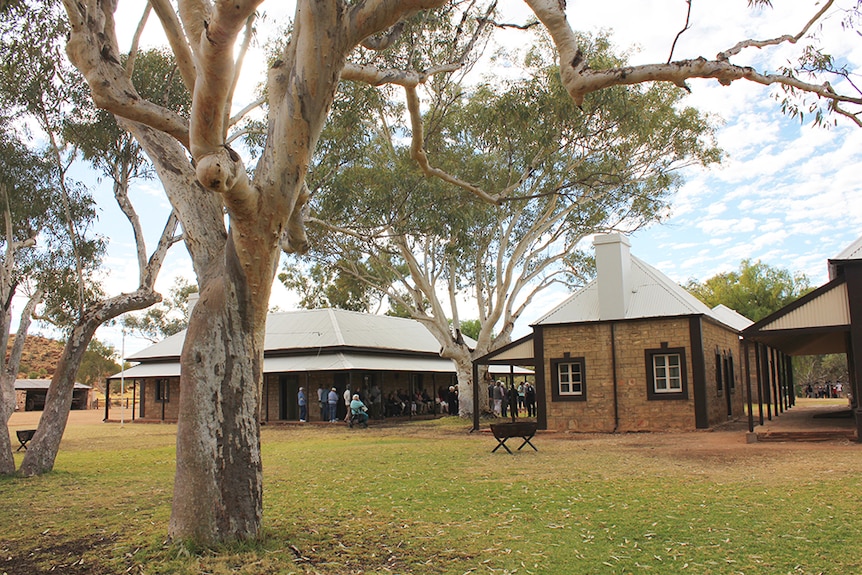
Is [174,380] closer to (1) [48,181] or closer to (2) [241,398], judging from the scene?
(1) [48,181]

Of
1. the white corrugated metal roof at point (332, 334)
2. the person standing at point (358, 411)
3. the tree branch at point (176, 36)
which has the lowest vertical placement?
the person standing at point (358, 411)

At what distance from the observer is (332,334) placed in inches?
1094

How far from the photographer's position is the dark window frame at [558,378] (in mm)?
18750

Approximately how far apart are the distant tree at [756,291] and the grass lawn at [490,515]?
34.5 meters

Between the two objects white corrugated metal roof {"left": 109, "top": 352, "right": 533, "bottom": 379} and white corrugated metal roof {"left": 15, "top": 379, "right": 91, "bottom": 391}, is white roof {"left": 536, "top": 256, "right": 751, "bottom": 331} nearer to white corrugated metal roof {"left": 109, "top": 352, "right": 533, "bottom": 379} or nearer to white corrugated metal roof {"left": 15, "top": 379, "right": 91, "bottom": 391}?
white corrugated metal roof {"left": 109, "top": 352, "right": 533, "bottom": 379}

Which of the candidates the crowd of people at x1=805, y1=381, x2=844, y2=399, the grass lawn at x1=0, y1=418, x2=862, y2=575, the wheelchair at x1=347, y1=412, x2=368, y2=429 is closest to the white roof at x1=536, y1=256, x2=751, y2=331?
the grass lawn at x1=0, y1=418, x2=862, y2=575

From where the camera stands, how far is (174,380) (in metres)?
31.2

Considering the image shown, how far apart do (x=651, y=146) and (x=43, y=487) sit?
727 inches

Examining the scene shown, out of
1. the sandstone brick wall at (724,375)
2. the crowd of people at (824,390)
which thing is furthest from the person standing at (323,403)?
the crowd of people at (824,390)

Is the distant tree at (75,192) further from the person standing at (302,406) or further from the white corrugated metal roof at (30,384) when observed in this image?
the white corrugated metal roof at (30,384)

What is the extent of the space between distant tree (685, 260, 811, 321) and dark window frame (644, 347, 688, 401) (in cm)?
2944

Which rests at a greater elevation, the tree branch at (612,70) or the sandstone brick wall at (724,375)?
the tree branch at (612,70)

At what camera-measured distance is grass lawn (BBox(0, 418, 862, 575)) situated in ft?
18.5

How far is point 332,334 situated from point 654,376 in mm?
13643
